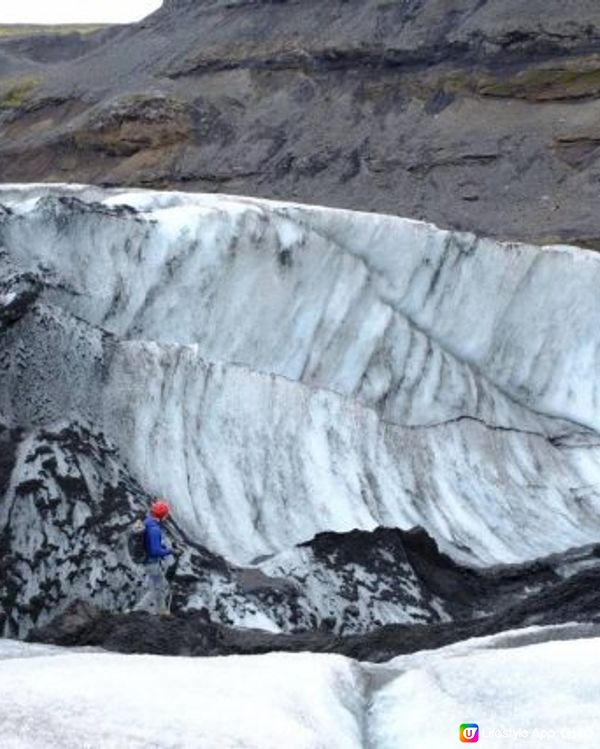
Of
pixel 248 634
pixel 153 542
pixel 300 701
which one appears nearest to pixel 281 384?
pixel 153 542

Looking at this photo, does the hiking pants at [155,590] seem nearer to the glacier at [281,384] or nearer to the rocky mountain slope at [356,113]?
the glacier at [281,384]

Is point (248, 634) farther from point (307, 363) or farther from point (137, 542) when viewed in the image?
point (307, 363)

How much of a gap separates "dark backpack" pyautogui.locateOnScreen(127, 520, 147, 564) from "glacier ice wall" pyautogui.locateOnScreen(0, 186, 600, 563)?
1411mm

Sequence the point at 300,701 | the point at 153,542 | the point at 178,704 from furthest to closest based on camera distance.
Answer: the point at 153,542 → the point at 300,701 → the point at 178,704

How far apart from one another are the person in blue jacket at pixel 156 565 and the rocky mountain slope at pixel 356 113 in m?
21.7

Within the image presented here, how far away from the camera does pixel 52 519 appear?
1274cm

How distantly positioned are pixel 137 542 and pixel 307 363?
6280mm

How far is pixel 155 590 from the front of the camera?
477 inches

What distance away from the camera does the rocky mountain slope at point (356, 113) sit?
3709 cm

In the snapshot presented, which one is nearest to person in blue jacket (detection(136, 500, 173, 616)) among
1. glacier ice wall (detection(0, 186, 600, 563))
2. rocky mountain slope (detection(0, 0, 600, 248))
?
glacier ice wall (detection(0, 186, 600, 563))

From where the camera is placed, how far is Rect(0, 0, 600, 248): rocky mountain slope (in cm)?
3709

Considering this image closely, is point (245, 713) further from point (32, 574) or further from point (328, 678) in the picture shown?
point (32, 574)

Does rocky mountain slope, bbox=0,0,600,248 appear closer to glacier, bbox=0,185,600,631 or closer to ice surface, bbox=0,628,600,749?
glacier, bbox=0,185,600,631

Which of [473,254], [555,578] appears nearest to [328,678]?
[555,578]
